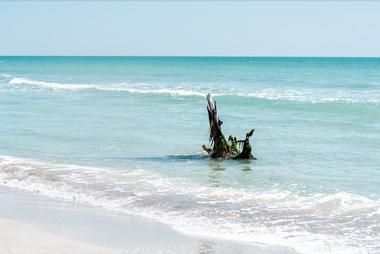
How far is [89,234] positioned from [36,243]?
929mm

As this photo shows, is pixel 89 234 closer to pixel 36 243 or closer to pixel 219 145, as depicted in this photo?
pixel 36 243

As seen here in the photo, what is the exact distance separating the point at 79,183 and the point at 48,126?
34.6 feet

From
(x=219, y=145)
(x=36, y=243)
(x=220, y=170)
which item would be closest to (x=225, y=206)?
(x=220, y=170)

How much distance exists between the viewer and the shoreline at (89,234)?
9.01 m

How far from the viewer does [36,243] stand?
908 centimetres

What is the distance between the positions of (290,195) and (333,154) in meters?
5.38

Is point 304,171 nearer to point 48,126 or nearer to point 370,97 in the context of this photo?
point 48,126

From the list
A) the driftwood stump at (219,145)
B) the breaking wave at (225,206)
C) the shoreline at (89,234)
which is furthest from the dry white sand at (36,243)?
the driftwood stump at (219,145)

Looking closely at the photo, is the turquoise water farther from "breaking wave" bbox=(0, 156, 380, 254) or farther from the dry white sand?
the dry white sand

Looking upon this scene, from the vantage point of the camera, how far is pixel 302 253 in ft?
29.7

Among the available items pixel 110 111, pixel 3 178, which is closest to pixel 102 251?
pixel 3 178

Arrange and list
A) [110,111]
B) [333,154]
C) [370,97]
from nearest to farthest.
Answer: [333,154] → [110,111] → [370,97]

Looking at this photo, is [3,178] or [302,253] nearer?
[302,253]

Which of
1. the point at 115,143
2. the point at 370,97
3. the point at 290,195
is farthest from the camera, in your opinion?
the point at 370,97
